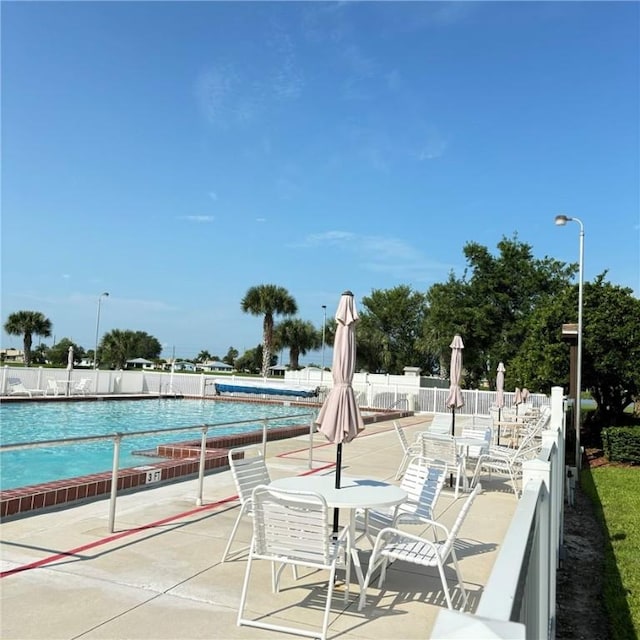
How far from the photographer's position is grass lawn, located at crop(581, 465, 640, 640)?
4987 millimetres

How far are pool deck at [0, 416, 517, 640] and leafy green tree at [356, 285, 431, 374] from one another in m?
48.4

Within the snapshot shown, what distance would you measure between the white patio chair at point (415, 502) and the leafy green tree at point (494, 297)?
3360 cm

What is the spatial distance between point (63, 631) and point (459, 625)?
3.40 metres

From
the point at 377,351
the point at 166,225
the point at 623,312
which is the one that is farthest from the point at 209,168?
the point at 377,351

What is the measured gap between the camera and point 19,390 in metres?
23.7

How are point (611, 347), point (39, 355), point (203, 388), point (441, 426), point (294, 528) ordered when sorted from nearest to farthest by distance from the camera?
1. point (294, 528)
2. point (441, 426)
3. point (611, 347)
4. point (203, 388)
5. point (39, 355)

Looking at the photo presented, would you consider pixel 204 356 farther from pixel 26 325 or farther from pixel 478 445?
pixel 478 445

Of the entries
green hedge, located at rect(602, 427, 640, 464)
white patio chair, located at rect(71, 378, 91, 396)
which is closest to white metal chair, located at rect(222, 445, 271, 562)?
green hedge, located at rect(602, 427, 640, 464)

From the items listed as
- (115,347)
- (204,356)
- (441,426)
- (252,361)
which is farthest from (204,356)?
(441,426)

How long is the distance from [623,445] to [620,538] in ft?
22.5

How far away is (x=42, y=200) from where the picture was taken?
662 inches

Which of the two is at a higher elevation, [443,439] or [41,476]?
[443,439]

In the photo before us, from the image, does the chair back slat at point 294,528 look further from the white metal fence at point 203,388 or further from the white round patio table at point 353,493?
the white metal fence at point 203,388

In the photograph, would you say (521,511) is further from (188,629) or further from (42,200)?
(42,200)
